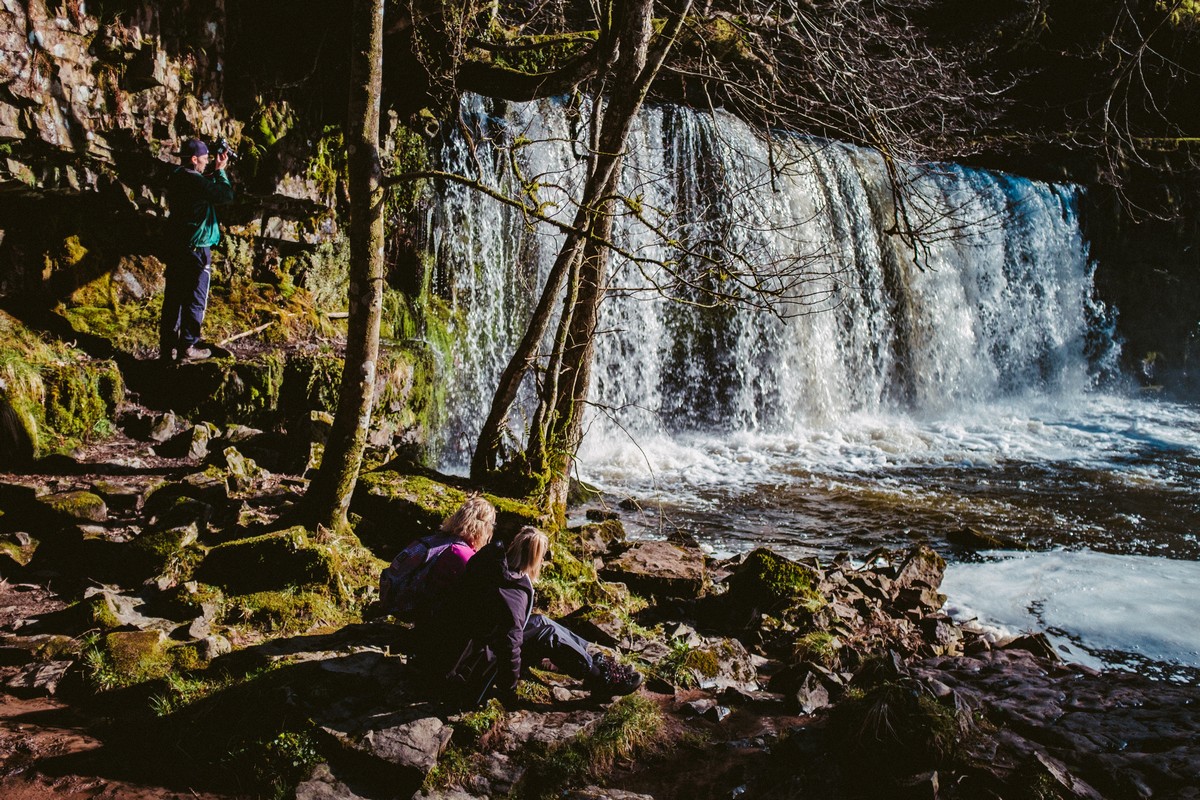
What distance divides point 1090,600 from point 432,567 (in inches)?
259

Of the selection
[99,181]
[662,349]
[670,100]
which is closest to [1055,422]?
[662,349]

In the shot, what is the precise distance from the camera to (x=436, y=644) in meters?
3.71

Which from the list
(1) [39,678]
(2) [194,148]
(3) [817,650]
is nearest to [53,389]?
(2) [194,148]

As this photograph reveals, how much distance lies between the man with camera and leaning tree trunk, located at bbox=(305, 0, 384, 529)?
9.82 feet

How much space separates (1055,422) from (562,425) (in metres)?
14.2

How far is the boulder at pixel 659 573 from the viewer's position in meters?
6.04

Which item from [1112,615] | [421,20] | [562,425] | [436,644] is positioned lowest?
[1112,615]

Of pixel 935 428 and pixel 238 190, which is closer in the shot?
pixel 238 190

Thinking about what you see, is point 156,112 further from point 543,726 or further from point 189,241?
point 543,726

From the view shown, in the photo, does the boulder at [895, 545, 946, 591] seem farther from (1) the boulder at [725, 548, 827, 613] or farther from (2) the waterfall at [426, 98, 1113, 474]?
(2) the waterfall at [426, 98, 1113, 474]

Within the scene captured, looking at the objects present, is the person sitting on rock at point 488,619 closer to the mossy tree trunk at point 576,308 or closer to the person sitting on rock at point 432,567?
the person sitting on rock at point 432,567

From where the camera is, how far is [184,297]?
714 cm

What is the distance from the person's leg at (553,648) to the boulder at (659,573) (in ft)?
6.42

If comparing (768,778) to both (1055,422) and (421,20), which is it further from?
(1055,422)
